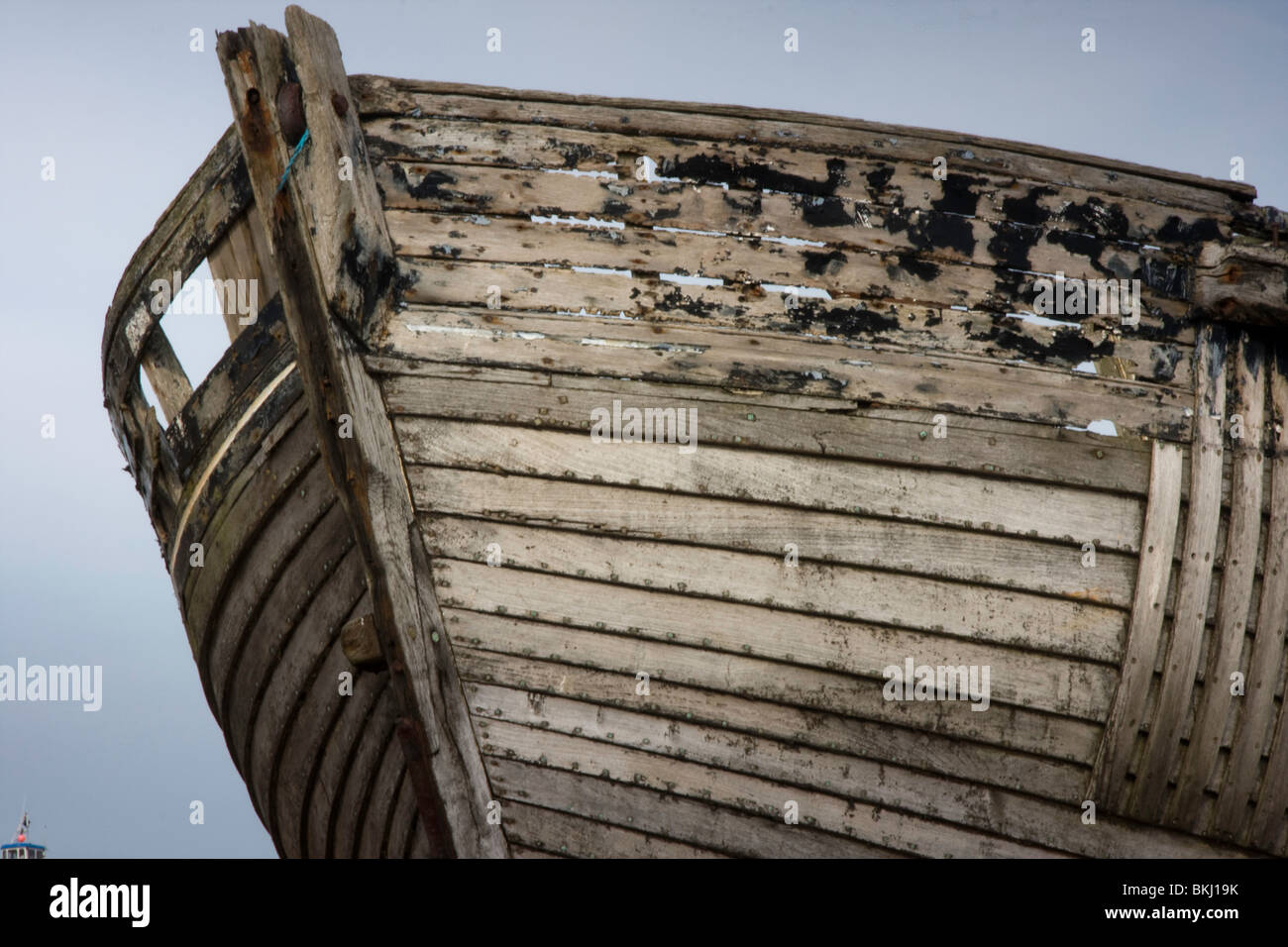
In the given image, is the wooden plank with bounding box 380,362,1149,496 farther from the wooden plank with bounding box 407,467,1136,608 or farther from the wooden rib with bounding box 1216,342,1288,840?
the wooden rib with bounding box 1216,342,1288,840

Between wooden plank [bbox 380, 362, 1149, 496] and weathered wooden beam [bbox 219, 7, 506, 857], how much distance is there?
47 centimetres

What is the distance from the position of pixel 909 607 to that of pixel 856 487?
1.56 feet

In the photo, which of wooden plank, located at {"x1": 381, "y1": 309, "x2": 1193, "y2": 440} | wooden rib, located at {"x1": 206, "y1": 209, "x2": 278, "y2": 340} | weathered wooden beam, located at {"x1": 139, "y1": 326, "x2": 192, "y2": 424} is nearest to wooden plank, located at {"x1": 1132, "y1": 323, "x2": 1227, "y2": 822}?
wooden plank, located at {"x1": 381, "y1": 309, "x2": 1193, "y2": 440}

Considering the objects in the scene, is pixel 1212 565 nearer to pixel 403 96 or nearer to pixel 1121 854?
pixel 1121 854

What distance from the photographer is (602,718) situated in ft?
12.9

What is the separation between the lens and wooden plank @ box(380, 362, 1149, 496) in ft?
12.4

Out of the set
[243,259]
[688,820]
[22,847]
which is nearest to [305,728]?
[688,820]

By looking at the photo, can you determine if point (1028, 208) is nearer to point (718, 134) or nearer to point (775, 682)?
point (718, 134)

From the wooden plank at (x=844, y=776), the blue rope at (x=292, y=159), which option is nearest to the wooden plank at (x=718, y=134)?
the blue rope at (x=292, y=159)

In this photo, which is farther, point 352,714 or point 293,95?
point 352,714

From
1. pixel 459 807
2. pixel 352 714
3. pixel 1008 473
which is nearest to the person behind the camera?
pixel 1008 473

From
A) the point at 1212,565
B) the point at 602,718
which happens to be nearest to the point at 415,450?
the point at 602,718

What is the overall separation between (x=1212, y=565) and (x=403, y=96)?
11.5ft

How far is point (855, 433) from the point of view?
3.79m
